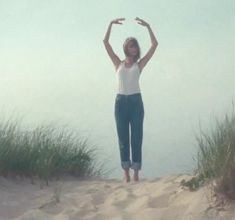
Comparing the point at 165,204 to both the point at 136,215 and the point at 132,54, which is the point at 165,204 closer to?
the point at 136,215

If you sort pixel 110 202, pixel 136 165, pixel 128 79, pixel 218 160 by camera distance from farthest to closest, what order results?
1. pixel 136 165
2. pixel 128 79
3. pixel 110 202
4. pixel 218 160

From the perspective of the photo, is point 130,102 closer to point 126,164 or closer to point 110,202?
point 126,164

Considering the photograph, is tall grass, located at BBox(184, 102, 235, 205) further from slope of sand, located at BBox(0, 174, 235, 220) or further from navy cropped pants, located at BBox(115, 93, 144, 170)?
navy cropped pants, located at BBox(115, 93, 144, 170)

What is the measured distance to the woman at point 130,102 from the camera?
A: 24.0 ft

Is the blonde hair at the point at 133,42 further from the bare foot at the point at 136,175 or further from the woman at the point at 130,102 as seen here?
the bare foot at the point at 136,175

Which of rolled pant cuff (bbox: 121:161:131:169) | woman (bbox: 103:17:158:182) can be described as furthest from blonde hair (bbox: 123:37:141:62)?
rolled pant cuff (bbox: 121:161:131:169)

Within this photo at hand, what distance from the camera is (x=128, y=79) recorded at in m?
7.29

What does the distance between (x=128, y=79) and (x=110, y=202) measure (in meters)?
1.69

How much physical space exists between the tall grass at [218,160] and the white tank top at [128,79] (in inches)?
55.5

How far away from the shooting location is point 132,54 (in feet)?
24.1

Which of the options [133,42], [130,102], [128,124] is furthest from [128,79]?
A: [128,124]

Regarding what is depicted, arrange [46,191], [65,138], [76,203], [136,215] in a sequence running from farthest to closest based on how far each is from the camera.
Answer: [65,138] → [46,191] → [76,203] → [136,215]

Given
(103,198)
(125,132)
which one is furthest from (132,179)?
(103,198)

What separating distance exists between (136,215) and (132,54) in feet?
7.90
